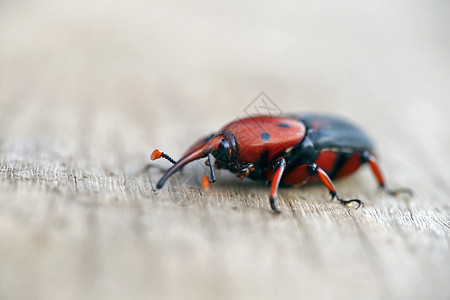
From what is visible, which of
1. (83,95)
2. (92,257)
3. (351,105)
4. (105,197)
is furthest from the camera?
(351,105)

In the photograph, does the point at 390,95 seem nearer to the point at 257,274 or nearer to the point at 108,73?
the point at 108,73

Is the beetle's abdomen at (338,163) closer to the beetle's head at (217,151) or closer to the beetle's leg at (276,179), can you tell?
the beetle's leg at (276,179)

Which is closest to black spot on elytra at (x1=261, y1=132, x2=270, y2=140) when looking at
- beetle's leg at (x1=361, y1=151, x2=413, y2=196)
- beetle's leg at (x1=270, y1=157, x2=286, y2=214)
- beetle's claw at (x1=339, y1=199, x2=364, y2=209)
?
beetle's leg at (x1=270, y1=157, x2=286, y2=214)

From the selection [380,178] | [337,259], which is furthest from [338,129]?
[337,259]

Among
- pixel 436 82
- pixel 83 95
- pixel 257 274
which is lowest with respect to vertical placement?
pixel 83 95

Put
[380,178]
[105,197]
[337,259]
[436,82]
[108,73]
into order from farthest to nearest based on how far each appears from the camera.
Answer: [436,82]
[108,73]
[380,178]
[105,197]
[337,259]

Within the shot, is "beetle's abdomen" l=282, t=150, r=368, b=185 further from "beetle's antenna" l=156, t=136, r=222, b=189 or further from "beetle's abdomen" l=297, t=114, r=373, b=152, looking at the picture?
"beetle's antenna" l=156, t=136, r=222, b=189

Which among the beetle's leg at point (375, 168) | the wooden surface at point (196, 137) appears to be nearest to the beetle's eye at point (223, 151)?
the wooden surface at point (196, 137)
